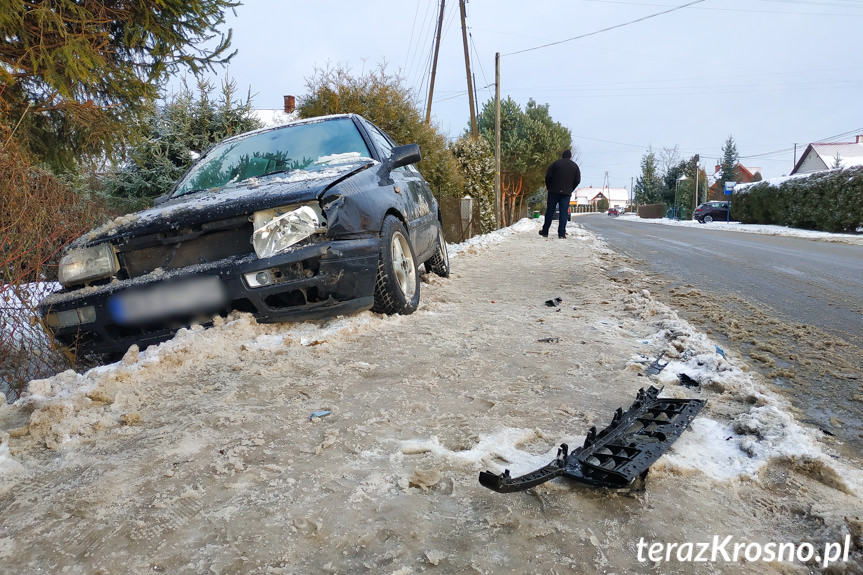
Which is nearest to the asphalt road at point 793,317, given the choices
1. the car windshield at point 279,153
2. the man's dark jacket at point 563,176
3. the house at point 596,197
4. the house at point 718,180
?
the car windshield at point 279,153

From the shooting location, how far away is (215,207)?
302cm

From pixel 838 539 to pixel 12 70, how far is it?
22.6 feet

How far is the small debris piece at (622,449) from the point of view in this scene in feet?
4.78

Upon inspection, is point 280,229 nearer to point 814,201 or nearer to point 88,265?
point 88,265

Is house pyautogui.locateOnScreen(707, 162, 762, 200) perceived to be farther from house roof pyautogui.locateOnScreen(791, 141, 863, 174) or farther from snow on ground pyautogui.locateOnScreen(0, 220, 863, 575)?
snow on ground pyautogui.locateOnScreen(0, 220, 863, 575)

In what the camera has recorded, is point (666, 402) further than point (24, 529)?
Yes

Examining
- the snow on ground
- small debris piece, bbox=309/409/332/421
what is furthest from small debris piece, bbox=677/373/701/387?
small debris piece, bbox=309/409/332/421

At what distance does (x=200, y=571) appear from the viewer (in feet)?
3.94

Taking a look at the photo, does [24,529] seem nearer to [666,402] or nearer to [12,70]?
[666,402]

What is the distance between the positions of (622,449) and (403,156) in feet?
10.5

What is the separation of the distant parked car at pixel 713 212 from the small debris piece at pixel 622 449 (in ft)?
121

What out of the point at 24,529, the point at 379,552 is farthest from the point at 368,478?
the point at 24,529

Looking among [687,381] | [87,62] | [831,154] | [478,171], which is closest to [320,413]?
[687,381]

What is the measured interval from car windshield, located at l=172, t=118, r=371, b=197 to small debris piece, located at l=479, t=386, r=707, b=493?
2.82 m
